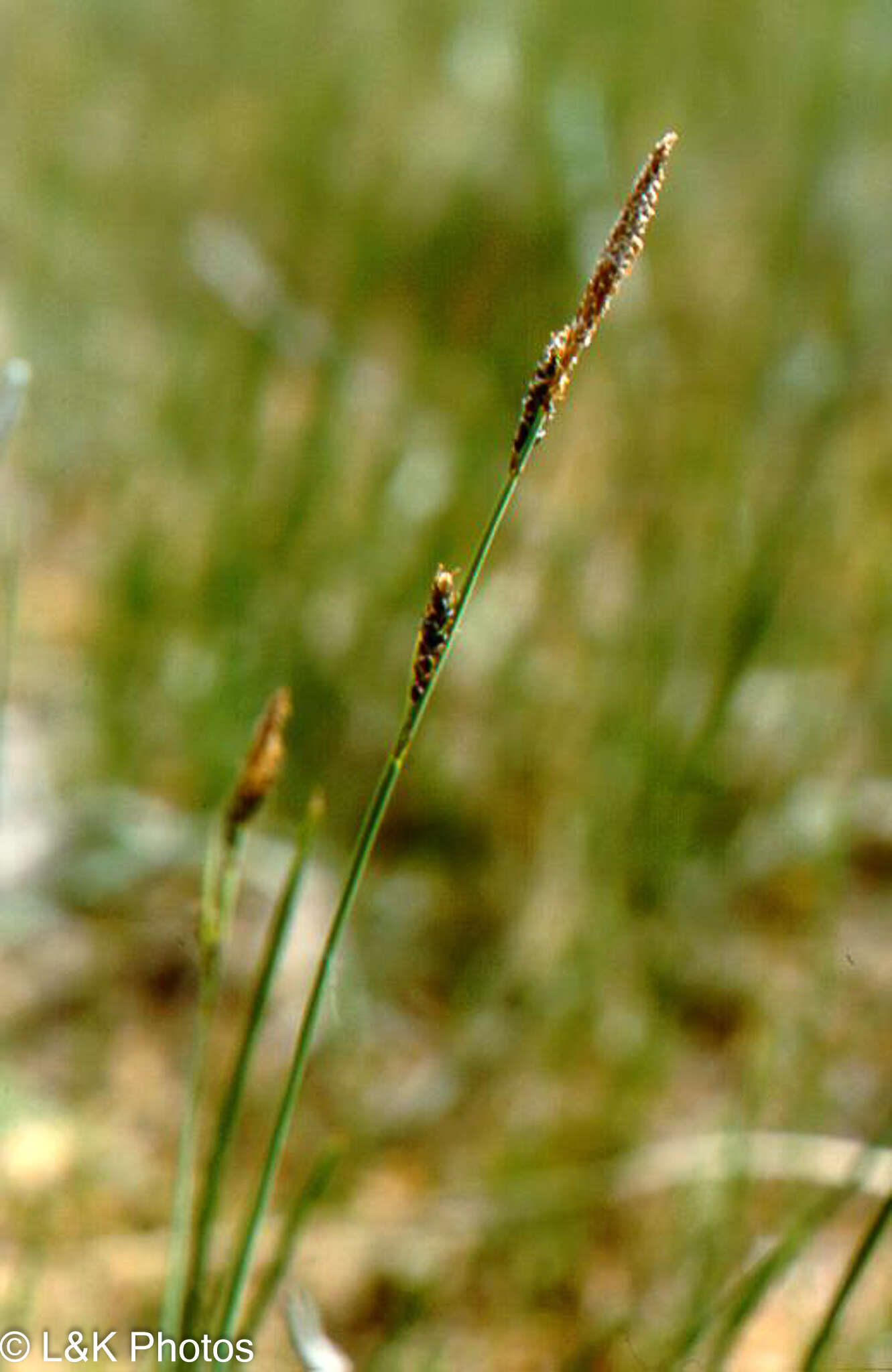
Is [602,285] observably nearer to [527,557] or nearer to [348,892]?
[348,892]

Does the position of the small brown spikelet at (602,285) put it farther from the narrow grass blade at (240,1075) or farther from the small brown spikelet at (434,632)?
the narrow grass blade at (240,1075)

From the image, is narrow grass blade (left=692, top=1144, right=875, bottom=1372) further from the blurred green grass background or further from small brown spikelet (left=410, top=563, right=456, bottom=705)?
small brown spikelet (left=410, top=563, right=456, bottom=705)

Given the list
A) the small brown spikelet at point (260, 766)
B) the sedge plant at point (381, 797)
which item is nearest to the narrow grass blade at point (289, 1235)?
the sedge plant at point (381, 797)

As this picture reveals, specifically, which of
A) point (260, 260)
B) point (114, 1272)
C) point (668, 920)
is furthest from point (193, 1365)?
point (260, 260)

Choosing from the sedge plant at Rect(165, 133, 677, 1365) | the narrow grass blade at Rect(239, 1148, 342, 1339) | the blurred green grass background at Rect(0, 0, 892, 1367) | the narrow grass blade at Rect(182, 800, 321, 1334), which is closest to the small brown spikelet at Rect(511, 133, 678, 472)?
the sedge plant at Rect(165, 133, 677, 1365)

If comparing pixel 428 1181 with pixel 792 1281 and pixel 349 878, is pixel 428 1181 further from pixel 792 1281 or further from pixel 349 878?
pixel 349 878
